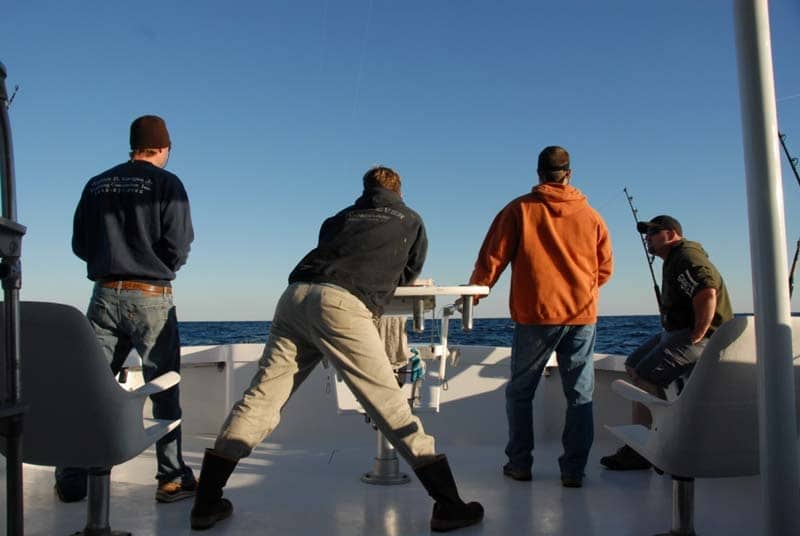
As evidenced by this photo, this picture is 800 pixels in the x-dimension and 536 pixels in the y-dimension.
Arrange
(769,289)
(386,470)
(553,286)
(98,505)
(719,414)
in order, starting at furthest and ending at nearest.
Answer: (386,470) → (553,286) → (98,505) → (719,414) → (769,289)

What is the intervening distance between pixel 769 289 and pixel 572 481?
1875mm

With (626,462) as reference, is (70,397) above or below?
above

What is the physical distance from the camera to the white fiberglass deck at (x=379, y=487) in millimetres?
2814

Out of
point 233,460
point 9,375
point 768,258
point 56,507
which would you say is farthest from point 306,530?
point 768,258

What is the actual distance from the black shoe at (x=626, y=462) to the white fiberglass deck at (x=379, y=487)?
0.05m

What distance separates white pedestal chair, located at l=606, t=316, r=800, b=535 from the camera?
83.8 inches

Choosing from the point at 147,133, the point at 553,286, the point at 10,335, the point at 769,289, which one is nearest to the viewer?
the point at 10,335

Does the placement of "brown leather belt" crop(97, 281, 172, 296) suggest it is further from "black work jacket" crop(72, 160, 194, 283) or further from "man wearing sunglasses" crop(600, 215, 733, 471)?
"man wearing sunglasses" crop(600, 215, 733, 471)

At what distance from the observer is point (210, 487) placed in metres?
2.70

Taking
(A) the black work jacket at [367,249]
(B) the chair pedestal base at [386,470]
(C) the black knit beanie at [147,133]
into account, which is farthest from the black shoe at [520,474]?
(C) the black knit beanie at [147,133]

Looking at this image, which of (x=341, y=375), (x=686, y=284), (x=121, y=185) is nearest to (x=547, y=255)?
(x=686, y=284)

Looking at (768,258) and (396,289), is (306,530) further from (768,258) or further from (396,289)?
(768,258)

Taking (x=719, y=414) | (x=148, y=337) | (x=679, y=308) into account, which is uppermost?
(x=679, y=308)

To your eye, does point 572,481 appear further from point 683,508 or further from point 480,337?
point 480,337
